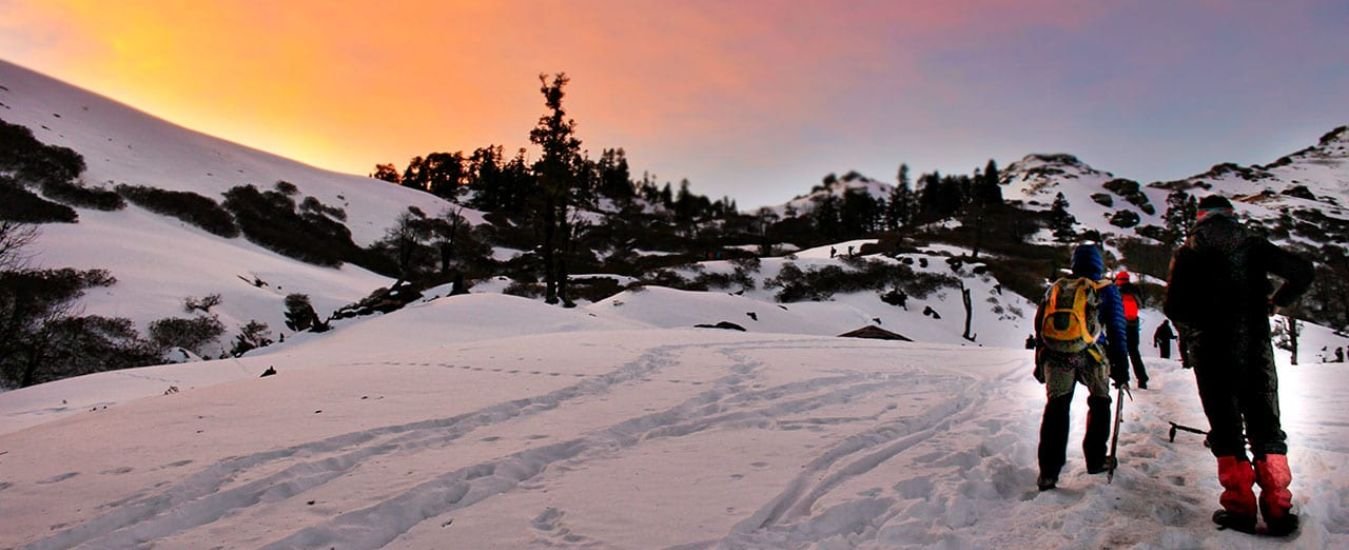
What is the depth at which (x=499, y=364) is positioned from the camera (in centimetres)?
1119

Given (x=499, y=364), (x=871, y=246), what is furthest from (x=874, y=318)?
(x=499, y=364)

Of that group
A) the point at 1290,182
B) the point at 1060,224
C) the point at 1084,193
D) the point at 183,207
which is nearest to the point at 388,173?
the point at 183,207

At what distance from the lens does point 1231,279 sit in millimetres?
3893

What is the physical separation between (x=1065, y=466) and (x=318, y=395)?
353 inches

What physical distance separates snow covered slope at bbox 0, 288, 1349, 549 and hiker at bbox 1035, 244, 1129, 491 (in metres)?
0.30

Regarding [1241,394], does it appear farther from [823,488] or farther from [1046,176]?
[1046,176]

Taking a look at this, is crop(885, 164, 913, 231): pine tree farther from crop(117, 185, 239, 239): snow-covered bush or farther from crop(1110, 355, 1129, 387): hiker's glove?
crop(1110, 355, 1129, 387): hiker's glove

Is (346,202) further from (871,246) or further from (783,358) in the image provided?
(783,358)

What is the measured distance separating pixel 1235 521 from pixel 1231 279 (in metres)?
1.49

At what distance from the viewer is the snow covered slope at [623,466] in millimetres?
4051

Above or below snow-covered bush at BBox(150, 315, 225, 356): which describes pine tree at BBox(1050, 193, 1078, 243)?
above

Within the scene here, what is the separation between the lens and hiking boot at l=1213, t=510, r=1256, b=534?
3602mm

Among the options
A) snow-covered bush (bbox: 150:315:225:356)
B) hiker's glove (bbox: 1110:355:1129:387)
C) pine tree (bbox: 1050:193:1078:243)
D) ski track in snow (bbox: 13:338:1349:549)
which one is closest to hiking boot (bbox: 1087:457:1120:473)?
ski track in snow (bbox: 13:338:1349:549)

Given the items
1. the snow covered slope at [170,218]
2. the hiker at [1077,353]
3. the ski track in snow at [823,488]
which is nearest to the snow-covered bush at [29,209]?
the snow covered slope at [170,218]
